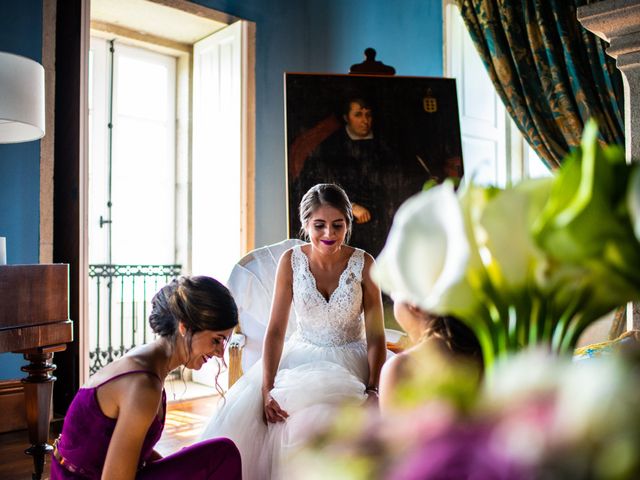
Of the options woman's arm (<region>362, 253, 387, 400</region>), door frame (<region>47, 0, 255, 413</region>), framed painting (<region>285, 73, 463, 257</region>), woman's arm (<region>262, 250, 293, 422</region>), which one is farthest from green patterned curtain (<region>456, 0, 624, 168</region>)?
door frame (<region>47, 0, 255, 413</region>)

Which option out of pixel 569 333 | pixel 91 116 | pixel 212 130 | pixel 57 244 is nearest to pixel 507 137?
pixel 212 130

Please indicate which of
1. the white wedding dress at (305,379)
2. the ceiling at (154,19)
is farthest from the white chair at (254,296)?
the ceiling at (154,19)

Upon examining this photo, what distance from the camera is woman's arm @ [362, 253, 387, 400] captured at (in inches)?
106

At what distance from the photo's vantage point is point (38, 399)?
2.97m

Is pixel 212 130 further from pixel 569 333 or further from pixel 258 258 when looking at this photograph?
pixel 569 333

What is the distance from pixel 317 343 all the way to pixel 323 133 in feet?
5.30

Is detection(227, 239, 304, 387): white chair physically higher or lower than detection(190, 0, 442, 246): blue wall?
lower

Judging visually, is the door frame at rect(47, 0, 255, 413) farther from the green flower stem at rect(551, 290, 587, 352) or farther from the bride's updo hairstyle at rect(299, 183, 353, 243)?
the green flower stem at rect(551, 290, 587, 352)

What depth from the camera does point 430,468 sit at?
1.04 ft

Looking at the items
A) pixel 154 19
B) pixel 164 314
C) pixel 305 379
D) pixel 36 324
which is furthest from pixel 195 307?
pixel 154 19

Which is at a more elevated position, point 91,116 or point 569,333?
point 91,116

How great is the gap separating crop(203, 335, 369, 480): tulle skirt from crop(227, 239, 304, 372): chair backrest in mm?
529

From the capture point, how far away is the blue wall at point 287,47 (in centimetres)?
500

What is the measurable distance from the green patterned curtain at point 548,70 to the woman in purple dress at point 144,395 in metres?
2.47
